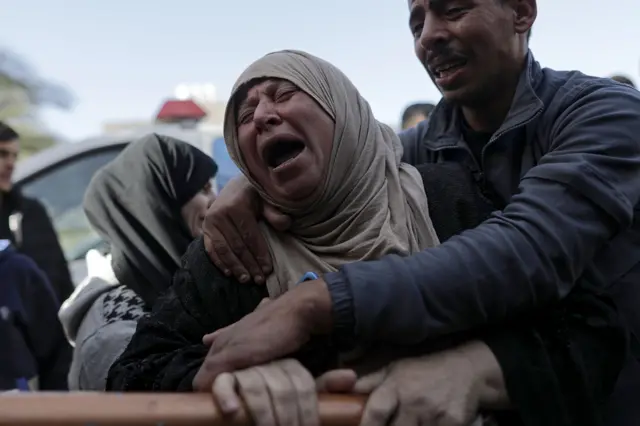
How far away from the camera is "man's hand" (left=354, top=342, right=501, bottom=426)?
125cm

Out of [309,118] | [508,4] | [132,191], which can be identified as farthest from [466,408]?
[132,191]

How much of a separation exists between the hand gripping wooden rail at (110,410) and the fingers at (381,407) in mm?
201

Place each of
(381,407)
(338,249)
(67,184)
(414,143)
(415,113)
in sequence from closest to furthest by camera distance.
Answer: (381,407) < (338,249) < (414,143) < (415,113) < (67,184)

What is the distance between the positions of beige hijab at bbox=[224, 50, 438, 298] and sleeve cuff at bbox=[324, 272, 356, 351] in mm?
165

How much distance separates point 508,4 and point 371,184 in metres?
0.59

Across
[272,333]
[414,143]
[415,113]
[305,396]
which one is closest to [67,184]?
[415,113]

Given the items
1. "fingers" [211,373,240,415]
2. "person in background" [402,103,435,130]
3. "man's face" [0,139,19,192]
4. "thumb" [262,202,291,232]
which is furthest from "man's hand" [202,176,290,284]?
"person in background" [402,103,435,130]

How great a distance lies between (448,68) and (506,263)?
0.62 m

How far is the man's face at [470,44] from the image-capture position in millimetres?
1700

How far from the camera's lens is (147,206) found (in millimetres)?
2498

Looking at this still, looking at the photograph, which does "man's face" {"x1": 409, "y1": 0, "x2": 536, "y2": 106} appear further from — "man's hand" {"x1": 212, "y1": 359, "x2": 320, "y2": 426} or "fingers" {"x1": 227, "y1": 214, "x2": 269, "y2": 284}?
"man's hand" {"x1": 212, "y1": 359, "x2": 320, "y2": 426}

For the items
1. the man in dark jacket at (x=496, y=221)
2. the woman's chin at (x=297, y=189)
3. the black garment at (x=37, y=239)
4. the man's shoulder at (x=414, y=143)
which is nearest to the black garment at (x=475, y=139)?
the man in dark jacket at (x=496, y=221)

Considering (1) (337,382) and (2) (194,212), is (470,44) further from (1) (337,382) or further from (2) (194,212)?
(2) (194,212)

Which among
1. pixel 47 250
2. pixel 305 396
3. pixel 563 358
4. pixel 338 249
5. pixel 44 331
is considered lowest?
pixel 44 331
